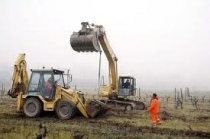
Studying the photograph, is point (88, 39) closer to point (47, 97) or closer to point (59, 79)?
point (59, 79)

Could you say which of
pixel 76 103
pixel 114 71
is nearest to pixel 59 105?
pixel 76 103

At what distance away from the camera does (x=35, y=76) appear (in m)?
17.5

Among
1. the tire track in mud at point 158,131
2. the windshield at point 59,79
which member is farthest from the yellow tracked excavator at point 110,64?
the tire track in mud at point 158,131

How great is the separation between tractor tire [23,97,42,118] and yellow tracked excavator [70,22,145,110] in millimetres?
3980

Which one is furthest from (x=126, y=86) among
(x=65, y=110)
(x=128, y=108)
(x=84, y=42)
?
(x=65, y=110)

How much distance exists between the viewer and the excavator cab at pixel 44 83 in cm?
1719

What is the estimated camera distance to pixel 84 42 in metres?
18.9

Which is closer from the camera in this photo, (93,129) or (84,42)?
(93,129)

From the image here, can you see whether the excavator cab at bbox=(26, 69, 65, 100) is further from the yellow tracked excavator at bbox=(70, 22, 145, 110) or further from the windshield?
the yellow tracked excavator at bbox=(70, 22, 145, 110)

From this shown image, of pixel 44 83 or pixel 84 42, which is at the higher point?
pixel 84 42

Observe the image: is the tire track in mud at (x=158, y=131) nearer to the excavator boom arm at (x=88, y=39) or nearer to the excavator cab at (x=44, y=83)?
the excavator cab at (x=44, y=83)

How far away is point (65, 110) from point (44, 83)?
1.79m

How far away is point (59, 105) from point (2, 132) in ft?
16.2

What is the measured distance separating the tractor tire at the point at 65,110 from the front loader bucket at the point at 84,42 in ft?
12.0
